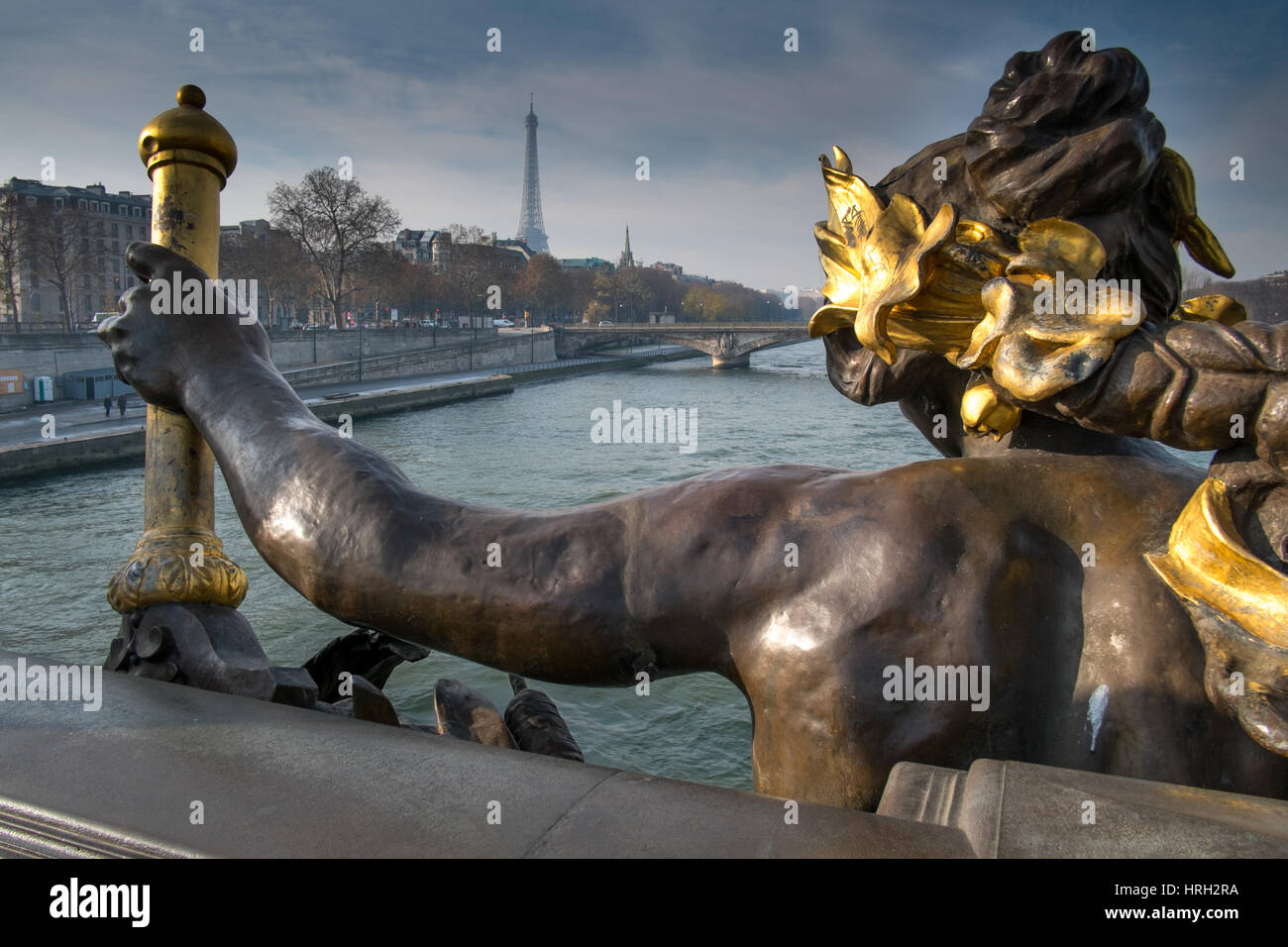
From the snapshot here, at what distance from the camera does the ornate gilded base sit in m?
2.49

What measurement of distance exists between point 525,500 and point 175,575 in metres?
11.3

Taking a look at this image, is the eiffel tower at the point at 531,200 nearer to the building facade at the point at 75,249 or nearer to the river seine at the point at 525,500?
the building facade at the point at 75,249

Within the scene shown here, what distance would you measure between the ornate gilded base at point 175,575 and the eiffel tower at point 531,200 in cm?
9319

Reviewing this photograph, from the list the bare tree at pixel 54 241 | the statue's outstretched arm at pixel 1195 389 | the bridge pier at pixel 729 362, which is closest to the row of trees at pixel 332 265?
the bare tree at pixel 54 241

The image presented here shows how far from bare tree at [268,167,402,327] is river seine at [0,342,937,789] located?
10496 millimetres

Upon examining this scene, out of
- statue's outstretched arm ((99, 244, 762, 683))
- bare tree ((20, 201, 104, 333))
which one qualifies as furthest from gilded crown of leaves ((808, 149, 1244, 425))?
bare tree ((20, 201, 104, 333))

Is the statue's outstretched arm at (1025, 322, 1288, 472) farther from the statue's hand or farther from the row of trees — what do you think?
the row of trees

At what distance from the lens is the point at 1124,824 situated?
1.21 metres

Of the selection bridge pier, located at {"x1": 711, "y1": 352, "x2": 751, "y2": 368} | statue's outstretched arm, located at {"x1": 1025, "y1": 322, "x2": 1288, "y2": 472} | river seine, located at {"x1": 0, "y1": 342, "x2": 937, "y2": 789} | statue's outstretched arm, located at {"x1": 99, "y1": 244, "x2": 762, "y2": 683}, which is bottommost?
river seine, located at {"x1": 0, "y1": 342, "x2": 937, "y2": 789}

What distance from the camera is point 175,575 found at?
251 cm

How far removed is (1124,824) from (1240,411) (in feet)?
1.93

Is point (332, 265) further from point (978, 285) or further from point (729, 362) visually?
point (978, 285)
